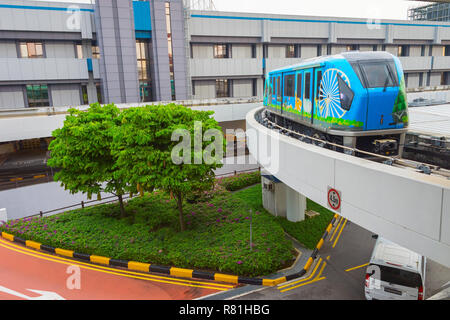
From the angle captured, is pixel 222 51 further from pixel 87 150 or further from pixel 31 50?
pixel 87 150

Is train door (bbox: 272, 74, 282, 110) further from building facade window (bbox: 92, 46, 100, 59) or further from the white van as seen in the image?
building facade window (bbox: 92, 46, 100, 59)

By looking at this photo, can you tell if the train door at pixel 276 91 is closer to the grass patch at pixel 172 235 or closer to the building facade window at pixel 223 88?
the grass patch at pixel 172 235

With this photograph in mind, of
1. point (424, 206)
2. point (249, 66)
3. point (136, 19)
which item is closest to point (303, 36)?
point (249, 66)

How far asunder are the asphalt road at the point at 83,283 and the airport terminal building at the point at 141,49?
20.5 meters

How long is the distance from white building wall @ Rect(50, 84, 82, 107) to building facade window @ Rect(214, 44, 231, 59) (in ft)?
47.6

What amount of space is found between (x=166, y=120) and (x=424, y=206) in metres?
9.73

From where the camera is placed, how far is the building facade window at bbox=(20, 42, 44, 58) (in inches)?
1199

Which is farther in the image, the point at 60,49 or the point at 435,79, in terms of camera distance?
the point at 435,79

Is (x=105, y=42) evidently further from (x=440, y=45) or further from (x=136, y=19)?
(x=440, y=45)

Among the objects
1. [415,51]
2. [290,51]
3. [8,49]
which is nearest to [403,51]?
[415,51]

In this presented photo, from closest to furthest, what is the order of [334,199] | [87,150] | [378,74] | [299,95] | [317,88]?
[334,199] < [378,74] < [317,88] < [299,95] < [87,150]

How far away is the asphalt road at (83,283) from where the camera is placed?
11.7 metres

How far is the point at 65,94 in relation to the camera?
105ft

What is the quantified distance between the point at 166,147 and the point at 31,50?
24272 millimetres
